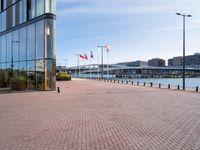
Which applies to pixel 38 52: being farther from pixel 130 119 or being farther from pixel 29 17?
pixel 130 119

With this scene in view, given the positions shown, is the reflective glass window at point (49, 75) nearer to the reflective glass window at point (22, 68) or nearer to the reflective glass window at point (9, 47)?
the reflective glass window at point (22, 68)

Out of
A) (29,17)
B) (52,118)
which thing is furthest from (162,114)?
(29,17)

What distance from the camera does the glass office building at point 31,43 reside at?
29252mm

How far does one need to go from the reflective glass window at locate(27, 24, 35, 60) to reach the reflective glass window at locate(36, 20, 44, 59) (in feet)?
3.40

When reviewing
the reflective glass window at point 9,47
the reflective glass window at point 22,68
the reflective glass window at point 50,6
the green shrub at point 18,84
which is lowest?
the green shrub at point 18,84

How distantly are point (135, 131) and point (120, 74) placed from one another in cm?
10927

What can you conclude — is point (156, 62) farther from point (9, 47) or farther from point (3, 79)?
point (3, 79)

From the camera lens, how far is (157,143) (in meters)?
7.67

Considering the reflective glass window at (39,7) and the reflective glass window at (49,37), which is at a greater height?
the reflective glass window at (39,7)

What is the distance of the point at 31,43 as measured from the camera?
3188 cm

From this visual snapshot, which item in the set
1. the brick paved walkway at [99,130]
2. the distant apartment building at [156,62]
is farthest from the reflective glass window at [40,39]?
the distant apartment building at [156,62]

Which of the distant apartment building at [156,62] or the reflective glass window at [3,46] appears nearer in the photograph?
the reflective glass window at [3,46]

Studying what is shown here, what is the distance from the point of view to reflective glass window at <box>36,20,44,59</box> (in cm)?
2970

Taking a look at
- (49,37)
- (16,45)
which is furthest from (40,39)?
(16,45)
